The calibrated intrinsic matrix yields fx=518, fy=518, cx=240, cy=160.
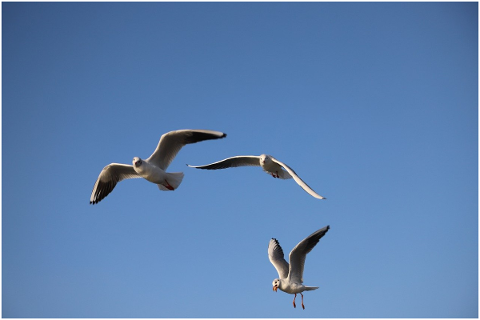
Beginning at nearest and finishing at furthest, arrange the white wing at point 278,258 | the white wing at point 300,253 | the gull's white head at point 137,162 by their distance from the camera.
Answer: the white wing at point 300,253 < the gull's white head at point 137,162 < the white wing at point 278,258

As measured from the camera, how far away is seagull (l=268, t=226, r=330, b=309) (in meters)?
9.64

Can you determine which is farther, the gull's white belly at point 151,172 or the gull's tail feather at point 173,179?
the gull's tail feather at point 173,179

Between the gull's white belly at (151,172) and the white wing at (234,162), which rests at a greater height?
the white wing at (234,162)

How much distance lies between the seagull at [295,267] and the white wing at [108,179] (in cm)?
365

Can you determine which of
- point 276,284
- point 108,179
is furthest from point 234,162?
point 276,284

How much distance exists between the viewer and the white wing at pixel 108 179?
11.3 meters

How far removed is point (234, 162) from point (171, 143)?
7.59 feet

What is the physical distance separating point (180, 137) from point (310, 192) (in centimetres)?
289

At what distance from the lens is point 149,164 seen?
10.4 meters

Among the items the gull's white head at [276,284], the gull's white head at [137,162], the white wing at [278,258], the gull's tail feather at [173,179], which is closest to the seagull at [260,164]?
the gull's tail feather at [173,179]

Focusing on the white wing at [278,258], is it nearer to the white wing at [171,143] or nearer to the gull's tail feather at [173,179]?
the gull's tail feather at [173,179]

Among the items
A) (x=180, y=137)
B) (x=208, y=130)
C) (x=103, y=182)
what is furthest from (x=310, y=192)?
(x=103, y=182)

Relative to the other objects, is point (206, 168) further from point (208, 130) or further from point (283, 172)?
point (208, 130)

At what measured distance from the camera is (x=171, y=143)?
10461mm
